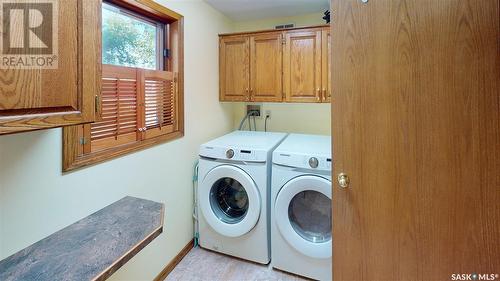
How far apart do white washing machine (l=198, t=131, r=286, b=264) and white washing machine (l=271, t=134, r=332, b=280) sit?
0.09 metres

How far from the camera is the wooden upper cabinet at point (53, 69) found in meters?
0.69

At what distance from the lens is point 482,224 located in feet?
3.65

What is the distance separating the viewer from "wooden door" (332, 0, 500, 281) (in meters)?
1.09

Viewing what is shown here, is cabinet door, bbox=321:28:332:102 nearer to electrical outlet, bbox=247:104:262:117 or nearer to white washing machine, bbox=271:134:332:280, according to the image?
white washing machine, bbox=271:134:332:280

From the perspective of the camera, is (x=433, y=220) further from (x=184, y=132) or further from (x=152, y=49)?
(x=152, y=49)

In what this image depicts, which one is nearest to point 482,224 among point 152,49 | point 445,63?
point 445,63

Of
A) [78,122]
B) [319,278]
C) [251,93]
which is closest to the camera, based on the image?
[78,122]

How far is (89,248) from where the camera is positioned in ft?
3.25

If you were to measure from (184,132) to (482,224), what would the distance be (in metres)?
1.92

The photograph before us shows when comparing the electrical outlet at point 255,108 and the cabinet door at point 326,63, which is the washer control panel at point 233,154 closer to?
the cabinet door at point 326,63

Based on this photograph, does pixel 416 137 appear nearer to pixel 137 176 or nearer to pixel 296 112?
pixel 137 176

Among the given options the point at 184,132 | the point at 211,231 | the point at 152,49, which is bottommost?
the point at 211,231

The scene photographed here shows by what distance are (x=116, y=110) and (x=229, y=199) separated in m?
1.20

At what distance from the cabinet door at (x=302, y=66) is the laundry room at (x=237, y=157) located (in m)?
0.06
